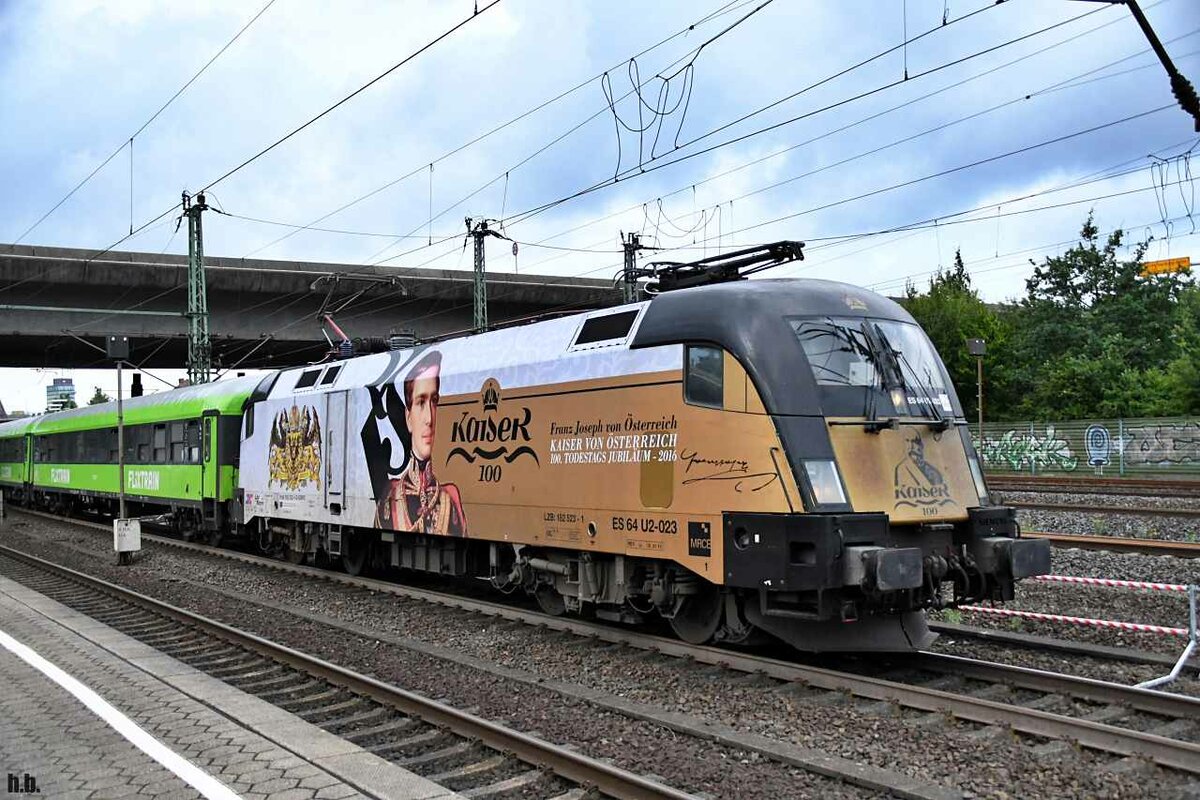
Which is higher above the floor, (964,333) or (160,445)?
(964,333)

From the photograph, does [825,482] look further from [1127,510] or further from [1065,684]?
[1127,510]

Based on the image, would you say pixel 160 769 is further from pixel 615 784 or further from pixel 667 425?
pixel 667 425

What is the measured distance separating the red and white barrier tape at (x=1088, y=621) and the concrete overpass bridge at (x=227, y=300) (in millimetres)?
23361

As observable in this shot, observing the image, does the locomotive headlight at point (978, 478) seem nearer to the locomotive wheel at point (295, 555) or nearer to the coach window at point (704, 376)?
the coach window at point (704, 376)

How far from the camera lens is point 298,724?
252 inches

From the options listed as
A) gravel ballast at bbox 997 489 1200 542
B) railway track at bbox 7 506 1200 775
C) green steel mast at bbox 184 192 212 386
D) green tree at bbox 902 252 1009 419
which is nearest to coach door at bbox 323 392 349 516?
railway track at bbox 7 506 1200 775

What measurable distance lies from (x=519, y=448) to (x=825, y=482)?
380 cm

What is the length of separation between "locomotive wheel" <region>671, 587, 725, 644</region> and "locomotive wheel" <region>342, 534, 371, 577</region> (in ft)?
22.8

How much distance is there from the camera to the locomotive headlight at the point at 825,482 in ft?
24.7

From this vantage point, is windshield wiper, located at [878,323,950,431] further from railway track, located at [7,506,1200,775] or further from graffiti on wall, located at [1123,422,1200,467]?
graffiti on wall, located at [1123,422,1200,467]

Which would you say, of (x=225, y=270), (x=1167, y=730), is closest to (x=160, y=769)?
(x=1167, y=730)

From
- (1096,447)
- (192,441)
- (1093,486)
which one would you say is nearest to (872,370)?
(192,441)

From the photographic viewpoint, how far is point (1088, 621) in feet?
29.9
